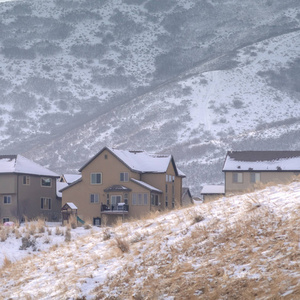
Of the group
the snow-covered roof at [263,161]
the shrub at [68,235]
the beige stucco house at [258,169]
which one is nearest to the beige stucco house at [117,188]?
the beige stucco house at [258,169]

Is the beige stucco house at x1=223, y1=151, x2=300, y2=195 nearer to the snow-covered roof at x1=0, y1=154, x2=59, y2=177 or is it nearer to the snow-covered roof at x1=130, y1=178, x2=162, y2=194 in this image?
the snow-covered roof at x1=130, y1=178, x2=162, y2=194

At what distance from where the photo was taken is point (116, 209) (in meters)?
78.3

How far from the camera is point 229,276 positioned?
16.2 metres

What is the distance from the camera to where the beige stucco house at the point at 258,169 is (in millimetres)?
89812

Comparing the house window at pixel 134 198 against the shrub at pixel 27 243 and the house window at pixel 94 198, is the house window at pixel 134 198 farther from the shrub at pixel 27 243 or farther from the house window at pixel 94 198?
the shrub at pixel 27 243

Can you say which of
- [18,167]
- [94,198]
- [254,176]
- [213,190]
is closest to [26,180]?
[18,167]

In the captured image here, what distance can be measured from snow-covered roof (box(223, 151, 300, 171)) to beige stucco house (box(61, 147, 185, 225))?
1166cm

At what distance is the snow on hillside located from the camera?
16.0 m

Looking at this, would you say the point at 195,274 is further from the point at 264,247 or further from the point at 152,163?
the point at 152,163

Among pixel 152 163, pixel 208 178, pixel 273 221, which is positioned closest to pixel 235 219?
pixel 273 221

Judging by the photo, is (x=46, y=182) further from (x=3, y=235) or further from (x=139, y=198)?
(x=3, y=235)

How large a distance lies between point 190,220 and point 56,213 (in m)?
70.3

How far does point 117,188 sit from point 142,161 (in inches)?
261

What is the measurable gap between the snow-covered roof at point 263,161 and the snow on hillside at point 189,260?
67.4 metres
